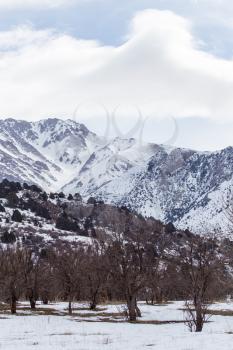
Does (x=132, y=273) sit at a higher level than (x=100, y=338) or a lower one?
higher

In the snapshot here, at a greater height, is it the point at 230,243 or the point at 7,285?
the point at 230,243

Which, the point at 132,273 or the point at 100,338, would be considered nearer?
the point at 100,338

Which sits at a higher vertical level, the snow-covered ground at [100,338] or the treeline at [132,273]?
the treeline at [132,273]

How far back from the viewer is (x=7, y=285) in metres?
60.0

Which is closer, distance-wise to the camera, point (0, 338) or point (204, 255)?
point (0, 338)

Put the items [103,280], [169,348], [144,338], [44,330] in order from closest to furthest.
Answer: [169,348] < [144,338] < [44,330] < [103,280]

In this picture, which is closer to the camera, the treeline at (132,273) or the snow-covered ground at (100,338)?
the snow-covered ground at (100,338)

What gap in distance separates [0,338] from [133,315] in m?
19.2

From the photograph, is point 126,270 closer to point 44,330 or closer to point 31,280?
point 44,330

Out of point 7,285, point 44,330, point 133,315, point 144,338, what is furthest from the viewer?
point 7,285

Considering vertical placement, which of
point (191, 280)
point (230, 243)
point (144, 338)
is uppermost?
point (230, 243)

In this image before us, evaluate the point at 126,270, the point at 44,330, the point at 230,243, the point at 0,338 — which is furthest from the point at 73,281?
the point at 0,338

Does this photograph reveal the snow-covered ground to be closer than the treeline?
Yes

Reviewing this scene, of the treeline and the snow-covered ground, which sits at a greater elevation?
the treeline
